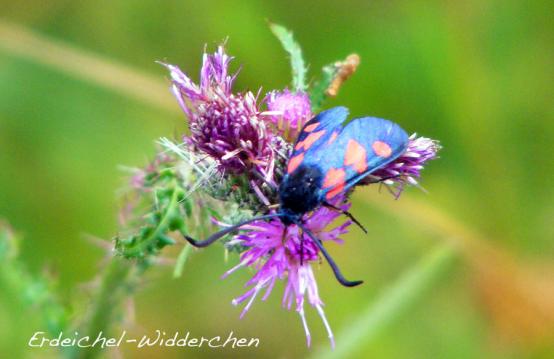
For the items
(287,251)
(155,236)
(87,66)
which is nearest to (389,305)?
(287,251)

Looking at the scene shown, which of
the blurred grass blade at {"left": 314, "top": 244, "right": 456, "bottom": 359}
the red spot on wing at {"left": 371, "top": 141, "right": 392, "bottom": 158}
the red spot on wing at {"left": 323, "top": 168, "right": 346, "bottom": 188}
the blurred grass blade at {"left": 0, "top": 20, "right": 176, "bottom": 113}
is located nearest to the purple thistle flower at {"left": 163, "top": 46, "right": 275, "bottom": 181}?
the red spot on wing at {"left": 323, "top": 168, "right": 346, "bottom": 188}

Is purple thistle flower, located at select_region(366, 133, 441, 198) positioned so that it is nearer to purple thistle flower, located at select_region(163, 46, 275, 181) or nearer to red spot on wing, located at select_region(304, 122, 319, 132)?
red spot on wing, located at select_region(304, 122, 319, 132)

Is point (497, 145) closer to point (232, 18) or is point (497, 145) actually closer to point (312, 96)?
point (232, 18)

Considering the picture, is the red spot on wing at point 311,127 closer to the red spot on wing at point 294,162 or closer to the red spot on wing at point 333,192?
the red spot on wing at point 294,162

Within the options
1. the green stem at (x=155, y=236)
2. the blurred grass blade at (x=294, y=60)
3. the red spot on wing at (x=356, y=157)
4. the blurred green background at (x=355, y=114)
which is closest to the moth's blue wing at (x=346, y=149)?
the red spot on wing at (x=356, y=157)

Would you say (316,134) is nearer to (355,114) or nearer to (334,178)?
(334,178)

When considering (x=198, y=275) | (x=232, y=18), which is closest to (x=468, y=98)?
(x=232, y=18)
